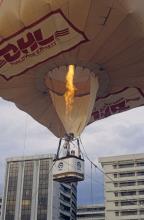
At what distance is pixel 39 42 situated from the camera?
628 inches

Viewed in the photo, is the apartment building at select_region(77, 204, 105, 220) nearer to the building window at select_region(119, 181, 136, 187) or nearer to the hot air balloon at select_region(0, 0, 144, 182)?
the building window at select_region(119, 181, 136, 187)

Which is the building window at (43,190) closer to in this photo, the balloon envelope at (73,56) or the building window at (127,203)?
the building window at (127,203)

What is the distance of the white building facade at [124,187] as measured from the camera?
93.3 m

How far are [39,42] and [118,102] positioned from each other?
5578 mm

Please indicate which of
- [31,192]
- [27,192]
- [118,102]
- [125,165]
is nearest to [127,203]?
[125,165]

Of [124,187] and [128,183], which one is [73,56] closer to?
[124,187]

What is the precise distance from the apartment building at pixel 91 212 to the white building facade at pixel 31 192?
102 ft

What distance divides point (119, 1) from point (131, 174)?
86.0 meters

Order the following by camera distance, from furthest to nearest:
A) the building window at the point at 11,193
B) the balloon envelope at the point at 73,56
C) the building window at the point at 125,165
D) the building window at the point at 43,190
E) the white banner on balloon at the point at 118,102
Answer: the building window at the point at 11,193 < the building window at the point at 125,165 < the building window at the point at 43,190 < the white banner on balloon at the point at 118,102 < the balloon envelope at the point at 73,56

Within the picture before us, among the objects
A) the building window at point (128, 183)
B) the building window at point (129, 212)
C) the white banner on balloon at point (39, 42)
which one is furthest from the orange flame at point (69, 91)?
the building window at point (128, 183)

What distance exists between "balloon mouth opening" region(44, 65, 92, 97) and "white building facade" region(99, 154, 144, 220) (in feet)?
250

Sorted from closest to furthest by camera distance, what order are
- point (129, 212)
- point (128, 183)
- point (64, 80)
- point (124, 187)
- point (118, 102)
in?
point (64, 80) → point (118, 102) → point (129, 212) → point (124, 187) → point (128, 183)

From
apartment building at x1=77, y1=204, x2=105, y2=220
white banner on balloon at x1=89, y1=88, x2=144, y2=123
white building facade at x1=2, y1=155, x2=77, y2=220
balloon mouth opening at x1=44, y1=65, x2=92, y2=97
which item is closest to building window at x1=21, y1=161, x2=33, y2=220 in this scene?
white building facade at x1=2, y1=155, x2=77, y2=220

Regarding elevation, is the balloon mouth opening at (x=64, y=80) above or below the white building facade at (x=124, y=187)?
below
